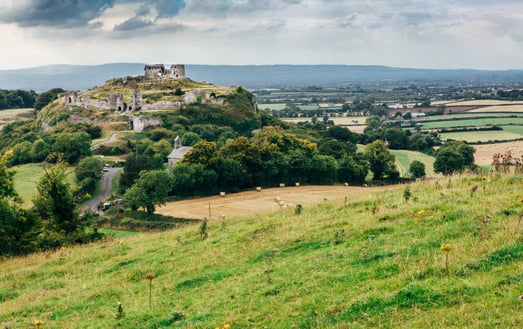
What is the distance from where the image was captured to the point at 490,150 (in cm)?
7738

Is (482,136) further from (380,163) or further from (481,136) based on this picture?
(380,163)

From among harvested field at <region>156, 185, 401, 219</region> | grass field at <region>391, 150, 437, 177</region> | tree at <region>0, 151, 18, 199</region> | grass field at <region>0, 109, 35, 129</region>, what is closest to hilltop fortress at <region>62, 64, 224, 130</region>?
grass field at <region>0, 109, 35, 129</region>

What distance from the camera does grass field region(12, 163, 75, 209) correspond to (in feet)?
178

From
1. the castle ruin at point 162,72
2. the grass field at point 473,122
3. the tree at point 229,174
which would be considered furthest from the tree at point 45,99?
the grass field at point 473,122

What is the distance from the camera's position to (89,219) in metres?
27.4

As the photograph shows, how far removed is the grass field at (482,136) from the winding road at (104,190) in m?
65.4

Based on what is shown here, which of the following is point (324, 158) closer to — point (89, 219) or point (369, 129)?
point (89, 219)

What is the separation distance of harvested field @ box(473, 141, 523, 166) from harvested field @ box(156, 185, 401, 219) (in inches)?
1017

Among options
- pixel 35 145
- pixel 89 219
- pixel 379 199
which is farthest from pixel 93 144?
pixel 379 199

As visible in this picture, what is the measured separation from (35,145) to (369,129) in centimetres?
8158

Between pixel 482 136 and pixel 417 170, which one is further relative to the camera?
pixel 482 136

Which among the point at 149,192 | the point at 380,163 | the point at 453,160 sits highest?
the point at 453,160

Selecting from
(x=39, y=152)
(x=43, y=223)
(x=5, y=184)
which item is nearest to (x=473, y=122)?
(x=39, y=152)

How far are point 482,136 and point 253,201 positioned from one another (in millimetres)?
65773
